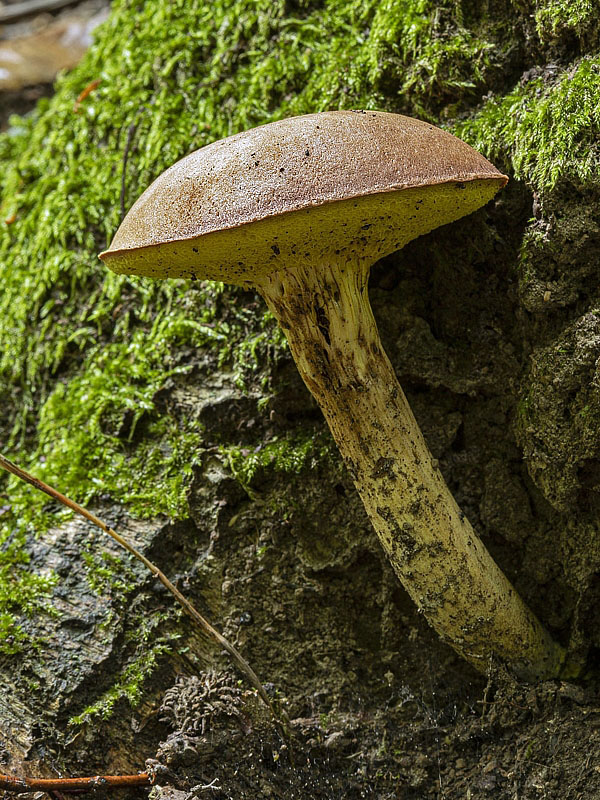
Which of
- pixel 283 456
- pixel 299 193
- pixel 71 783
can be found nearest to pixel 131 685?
pixel 71 783

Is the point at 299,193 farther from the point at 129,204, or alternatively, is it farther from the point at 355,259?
the point at 129,204

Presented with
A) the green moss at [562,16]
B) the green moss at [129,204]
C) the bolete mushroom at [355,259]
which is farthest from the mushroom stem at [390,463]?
the green moss at [562,16]

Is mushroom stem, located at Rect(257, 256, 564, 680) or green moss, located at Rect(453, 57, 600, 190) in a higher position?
green moss, located at Rect(453, 57, 600, 190)

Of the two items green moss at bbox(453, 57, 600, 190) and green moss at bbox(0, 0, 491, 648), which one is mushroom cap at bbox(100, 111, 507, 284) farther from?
green moss at bbox(0, 0, 491, 648)

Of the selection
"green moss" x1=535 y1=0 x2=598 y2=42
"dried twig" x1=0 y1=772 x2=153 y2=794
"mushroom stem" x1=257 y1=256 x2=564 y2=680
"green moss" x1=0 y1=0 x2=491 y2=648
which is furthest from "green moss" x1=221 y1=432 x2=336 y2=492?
"green moss" x1=535 y1=0 x2=598 y2=42

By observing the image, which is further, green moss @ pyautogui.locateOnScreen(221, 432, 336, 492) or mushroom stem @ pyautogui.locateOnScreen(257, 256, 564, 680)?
green moss @ pyautogui.locateOnScreen(221, 432, 336, 492)

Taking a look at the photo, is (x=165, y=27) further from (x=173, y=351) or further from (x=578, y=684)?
(x=578, y=684)
